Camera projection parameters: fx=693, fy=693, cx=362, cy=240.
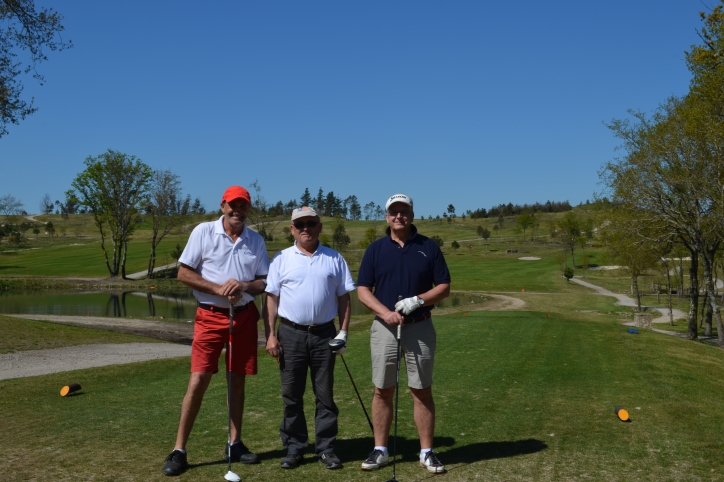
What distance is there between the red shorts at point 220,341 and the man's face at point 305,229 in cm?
76

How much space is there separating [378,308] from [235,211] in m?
1.52

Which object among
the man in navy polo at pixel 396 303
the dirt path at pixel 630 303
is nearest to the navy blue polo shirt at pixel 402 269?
the man in navy polo at pixel 396 303

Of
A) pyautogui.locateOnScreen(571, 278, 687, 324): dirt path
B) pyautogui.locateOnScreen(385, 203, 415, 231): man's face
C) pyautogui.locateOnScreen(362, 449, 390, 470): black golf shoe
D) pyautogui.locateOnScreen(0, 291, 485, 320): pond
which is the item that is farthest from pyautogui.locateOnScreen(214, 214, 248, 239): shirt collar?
pyautogui.locateOnScreen(571, 278, 687, 324): dirt path

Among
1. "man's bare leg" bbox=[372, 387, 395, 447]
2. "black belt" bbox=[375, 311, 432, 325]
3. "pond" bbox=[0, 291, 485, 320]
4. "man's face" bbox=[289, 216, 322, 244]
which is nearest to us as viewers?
"black belt" bbox=[375, 311, 432, 325]

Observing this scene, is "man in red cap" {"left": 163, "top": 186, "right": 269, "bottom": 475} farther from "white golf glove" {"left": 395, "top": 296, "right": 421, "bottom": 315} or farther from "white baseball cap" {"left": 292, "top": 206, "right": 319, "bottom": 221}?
"white golf glove" {"left": 395, "top": 296, "right": 421, "bottom": 315}

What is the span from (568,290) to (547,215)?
9868 cm

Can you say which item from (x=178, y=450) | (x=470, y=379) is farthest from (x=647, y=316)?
(x=178, y=450)

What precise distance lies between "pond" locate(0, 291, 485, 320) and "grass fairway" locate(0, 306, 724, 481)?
24908 mm

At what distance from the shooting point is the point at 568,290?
58469 mm

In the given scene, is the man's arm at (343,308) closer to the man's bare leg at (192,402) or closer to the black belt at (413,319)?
the black belt at (413,319)

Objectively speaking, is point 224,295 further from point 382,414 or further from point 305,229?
point 382,414

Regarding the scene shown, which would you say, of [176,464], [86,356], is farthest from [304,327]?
[86,356]

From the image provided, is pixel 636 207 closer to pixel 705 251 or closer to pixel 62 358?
pixel 705 251

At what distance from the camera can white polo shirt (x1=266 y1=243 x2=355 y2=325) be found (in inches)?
241
